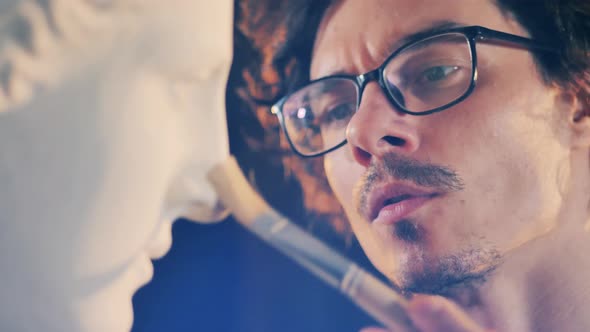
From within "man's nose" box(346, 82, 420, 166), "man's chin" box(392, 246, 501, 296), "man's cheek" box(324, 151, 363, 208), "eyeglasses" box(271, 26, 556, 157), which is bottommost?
"man's chin" box(392, 246, 501, 296)

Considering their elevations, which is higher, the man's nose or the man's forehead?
the man's forehead

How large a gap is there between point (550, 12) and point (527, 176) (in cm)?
23

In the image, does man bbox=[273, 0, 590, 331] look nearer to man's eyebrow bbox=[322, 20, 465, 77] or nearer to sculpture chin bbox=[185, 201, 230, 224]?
man's eyebrow bbox=[322, 20, 465, 77]

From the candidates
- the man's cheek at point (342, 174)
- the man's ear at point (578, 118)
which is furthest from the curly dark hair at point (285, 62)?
the man's ear at point (578, 118)

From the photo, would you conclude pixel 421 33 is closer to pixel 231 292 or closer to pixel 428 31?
pixel 428 31

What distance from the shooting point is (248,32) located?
2.55 feet

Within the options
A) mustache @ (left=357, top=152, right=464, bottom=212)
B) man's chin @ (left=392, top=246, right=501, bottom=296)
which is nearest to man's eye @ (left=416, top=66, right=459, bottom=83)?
mustache @ (left=357, top=152, right=464, bottom=212)

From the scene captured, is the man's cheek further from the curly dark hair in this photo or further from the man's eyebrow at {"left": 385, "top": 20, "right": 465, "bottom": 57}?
the man's eyebrow at {"left": 385, "top": 20, "right": 465, "bottom": 57}

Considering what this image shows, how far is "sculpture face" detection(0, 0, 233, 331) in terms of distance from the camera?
0.70m

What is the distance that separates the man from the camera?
26.8 inches

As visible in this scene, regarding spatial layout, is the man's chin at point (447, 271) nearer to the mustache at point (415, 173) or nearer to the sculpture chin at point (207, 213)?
the mustache at point (415, 173)

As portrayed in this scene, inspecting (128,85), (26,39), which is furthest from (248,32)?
(26,39)

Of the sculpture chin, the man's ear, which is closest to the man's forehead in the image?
the man's ear

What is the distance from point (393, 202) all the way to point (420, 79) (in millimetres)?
172
